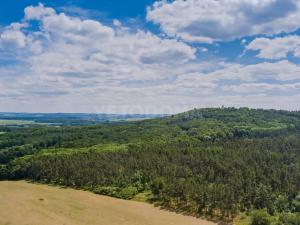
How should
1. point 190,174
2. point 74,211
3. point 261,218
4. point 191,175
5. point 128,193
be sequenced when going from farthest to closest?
point 190,174
point 191,175
point 128,193
point 74,211
point 261,218

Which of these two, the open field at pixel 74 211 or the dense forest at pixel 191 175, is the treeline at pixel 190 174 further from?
the open field at pixel 74 211

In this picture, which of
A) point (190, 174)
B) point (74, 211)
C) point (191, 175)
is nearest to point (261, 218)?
point (191, 175)

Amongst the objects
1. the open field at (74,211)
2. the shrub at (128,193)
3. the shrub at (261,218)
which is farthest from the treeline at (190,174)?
the shrub at (261,218)

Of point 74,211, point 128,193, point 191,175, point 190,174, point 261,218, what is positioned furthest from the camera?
point 190,174

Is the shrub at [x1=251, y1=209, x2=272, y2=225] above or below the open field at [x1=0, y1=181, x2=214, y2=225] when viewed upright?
above

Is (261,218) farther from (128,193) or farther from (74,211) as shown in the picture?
(74,211)

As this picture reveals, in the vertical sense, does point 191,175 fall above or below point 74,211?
above

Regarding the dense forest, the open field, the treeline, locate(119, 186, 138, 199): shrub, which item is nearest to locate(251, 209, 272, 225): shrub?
the dense forest

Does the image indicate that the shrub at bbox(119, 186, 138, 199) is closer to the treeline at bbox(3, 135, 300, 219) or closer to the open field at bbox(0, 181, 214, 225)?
the treeline at bbox(3, 135, 300, 219)
